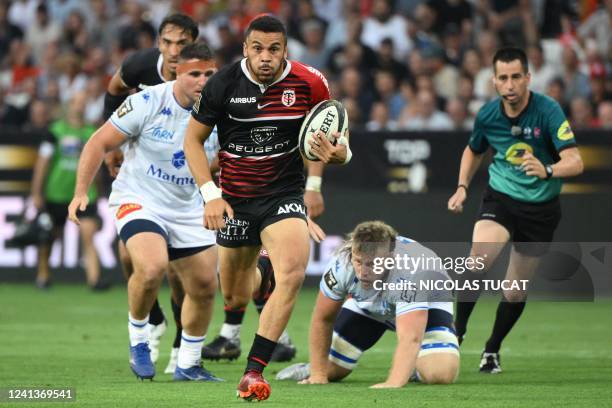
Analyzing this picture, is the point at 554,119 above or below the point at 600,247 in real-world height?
above

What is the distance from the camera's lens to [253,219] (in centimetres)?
848

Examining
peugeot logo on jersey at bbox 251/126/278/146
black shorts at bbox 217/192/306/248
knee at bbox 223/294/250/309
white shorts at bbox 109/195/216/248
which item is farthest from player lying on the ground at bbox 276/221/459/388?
white shorts at bbox 109/195/216/248

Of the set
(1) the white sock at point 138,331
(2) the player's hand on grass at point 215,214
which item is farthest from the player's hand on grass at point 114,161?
(2) the player's hand on grass at point 215,214

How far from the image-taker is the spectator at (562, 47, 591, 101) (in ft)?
57.7

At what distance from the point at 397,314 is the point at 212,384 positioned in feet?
4.53

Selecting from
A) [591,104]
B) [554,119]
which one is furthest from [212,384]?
[591,104]

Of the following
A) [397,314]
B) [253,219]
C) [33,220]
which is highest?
[253,219]

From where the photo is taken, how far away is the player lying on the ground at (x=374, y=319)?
8.64 meters

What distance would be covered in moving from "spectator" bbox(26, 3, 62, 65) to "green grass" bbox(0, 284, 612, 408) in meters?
6.30

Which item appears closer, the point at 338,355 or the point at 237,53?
the point at 338,355

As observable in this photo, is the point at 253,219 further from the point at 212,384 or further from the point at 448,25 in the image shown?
the point at 448,25

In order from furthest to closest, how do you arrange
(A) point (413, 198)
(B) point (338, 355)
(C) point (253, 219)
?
(A) point (413, 198) < (B) point (338, 355) < (C) point (253, 219)

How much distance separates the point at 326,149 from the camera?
809cm

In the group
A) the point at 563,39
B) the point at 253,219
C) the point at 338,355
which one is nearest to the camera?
the point at 253,219
